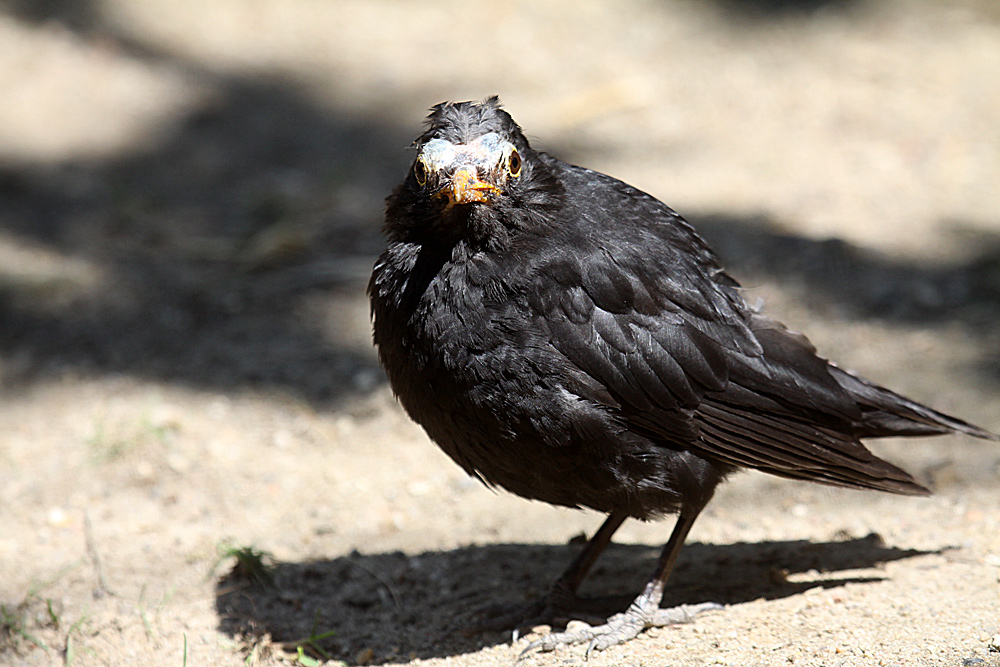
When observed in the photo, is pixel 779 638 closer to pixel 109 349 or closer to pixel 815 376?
pixel 815 376

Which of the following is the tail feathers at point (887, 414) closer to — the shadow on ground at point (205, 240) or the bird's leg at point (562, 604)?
the bird's leg at point (562, 604)

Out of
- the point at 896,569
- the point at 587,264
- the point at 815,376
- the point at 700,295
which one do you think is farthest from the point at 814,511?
the point at 587,264

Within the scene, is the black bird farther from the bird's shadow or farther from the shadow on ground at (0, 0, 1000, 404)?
the shadow on ground at (0, 0, 1000, 404)

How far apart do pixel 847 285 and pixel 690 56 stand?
3.16 meters

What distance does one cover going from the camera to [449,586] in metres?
4.12

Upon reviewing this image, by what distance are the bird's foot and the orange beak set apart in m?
1.52

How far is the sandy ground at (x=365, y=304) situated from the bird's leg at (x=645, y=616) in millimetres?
59

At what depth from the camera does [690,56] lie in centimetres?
825

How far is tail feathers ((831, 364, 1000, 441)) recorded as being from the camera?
3.73 m

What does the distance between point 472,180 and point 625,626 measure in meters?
1.63

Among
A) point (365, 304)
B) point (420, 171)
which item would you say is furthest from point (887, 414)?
point (365, 304)

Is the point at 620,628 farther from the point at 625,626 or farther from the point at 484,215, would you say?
the point at 484,215

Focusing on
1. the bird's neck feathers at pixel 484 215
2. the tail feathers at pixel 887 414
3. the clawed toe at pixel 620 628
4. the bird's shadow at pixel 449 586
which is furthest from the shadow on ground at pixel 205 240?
the tail feathers at pixel 887 414

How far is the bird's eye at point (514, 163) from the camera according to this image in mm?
3325
